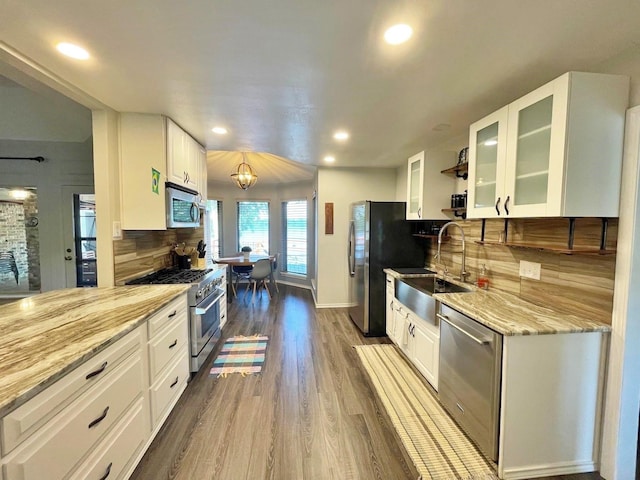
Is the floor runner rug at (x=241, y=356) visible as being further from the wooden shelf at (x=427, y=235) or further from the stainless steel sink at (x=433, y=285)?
the wooden shelf at (x=427, y=235)

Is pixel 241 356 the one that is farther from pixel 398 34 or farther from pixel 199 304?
pixel 398 34

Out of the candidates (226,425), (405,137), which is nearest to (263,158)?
(405,137)

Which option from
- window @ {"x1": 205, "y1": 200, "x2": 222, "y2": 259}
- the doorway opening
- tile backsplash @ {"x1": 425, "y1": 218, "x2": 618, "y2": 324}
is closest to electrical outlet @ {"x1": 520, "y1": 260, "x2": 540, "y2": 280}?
tile backsplash @ {"x1": 425, "y1": 218, "x2": 618, "y2": 324}

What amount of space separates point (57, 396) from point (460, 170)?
331 centimetres

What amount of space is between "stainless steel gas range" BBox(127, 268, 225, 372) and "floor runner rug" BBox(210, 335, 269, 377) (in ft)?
0.52

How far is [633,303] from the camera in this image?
4.72ft

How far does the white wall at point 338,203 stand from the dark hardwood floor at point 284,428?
1.67 meters

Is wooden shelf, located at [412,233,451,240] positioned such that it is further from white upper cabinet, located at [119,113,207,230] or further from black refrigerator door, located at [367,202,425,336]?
white upper cabinet, located at [119,113,207,230]

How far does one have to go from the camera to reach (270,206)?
6.73m

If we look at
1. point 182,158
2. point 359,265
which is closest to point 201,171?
point 182,158

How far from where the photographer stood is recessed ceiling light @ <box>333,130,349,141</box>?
2.82m

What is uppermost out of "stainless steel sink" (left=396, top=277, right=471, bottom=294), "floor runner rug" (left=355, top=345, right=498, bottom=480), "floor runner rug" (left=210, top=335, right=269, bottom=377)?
"stainless steel sink" (left=396, top=277, right=471, bottom=294)

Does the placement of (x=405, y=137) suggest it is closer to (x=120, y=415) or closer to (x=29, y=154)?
(x=120, y=415)

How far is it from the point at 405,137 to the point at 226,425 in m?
3.13
